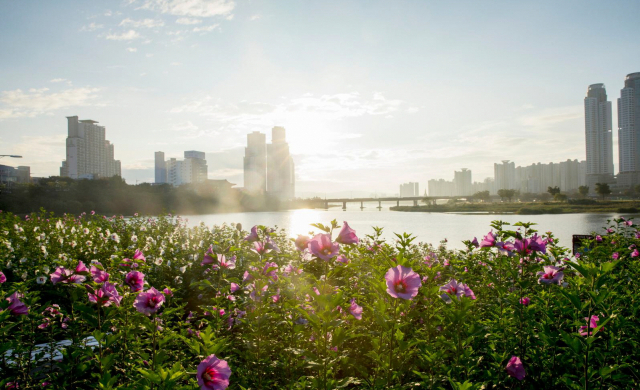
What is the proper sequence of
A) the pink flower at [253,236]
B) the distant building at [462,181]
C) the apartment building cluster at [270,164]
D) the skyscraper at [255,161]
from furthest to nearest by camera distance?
the distant building at [462,181] → the apartment building cluster at [270,164] → the skyscraper at [255,161] → the pink flower at [253,236]

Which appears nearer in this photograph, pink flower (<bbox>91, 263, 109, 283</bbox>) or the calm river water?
pink flower (<bbox>91, 263, 109, 283</bbox>)

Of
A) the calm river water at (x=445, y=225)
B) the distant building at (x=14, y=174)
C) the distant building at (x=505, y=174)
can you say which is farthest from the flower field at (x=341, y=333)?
the distant building at (x=505, y=174)

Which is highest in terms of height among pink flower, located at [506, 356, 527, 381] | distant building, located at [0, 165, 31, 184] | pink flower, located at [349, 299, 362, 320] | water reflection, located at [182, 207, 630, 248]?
distant building, located at [0, 165, 31, 184]

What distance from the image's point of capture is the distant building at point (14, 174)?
2478 inches

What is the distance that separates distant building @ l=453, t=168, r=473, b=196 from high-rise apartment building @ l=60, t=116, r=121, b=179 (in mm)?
146243

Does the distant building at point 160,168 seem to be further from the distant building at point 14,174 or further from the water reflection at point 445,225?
the water reflection at point 445,225

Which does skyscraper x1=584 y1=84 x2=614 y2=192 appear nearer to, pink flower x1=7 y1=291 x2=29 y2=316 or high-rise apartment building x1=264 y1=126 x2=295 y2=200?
high-rise apartment building x1=264 y1=126 x2=295 y2=200

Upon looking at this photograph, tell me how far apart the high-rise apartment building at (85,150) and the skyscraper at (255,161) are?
40.1 m

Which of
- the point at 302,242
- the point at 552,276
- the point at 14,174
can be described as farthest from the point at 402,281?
the point at 14,174

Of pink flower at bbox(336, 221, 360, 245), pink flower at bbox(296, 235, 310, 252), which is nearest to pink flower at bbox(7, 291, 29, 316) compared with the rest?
pink flower at bbox(296, 235, 310, 252)

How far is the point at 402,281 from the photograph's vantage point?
1510mm

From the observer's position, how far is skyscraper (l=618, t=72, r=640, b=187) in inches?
3610

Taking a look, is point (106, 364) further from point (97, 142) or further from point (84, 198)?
point (97, 142)

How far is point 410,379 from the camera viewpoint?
1.73 metres
